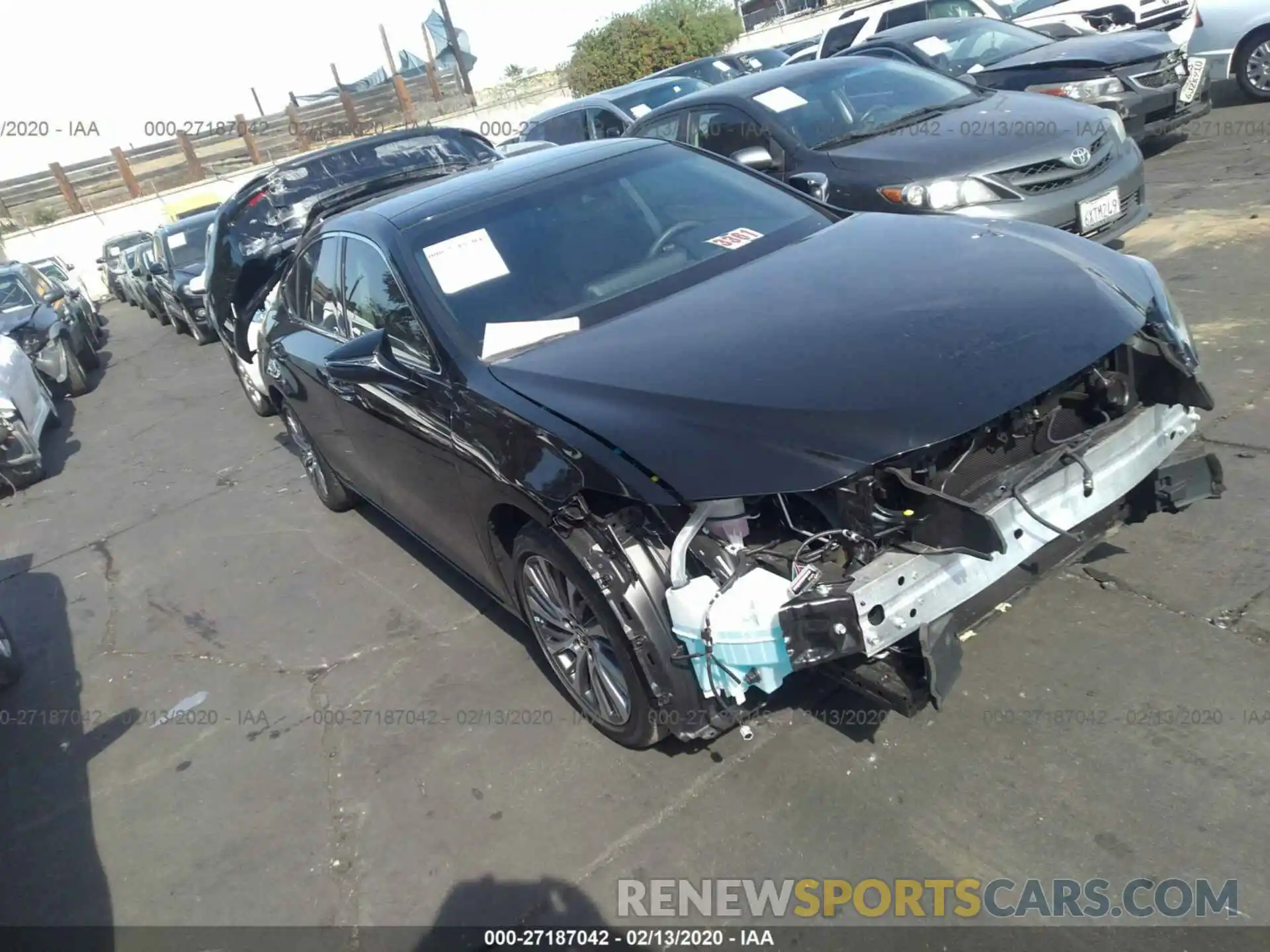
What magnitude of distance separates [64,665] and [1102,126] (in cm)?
690

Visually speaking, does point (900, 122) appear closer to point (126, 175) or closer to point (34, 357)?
point (34, 357)

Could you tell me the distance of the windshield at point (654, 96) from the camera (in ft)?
37.5

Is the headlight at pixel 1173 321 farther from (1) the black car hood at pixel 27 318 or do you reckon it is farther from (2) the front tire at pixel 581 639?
(1) the black car hood at pixel 27 318

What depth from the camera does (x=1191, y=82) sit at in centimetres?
873

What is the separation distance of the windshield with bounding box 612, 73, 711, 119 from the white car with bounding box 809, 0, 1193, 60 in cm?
191

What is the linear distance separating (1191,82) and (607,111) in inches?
230

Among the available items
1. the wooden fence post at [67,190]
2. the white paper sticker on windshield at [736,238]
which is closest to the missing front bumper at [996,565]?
the white paper sticker on windshield at [736,238]

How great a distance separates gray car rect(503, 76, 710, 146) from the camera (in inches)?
444

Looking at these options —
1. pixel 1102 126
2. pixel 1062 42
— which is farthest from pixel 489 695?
pixel 1062 42

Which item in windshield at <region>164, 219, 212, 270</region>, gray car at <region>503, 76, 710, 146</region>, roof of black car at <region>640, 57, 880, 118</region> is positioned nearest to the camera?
roof of black car at <region>640, 57, 880, 118</region>

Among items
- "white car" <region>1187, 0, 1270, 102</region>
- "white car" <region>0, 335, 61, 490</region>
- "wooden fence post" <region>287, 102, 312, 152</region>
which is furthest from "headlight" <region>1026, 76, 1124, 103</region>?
"wooden fence post" <region>287, 102, 312, 152</region>

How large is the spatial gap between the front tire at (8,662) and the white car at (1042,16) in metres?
9.48

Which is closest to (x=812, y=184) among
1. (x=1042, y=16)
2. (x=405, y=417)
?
(x=405, y=417)

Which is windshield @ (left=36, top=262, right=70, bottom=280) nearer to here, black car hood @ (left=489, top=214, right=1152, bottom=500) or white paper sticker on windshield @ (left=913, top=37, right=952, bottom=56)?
white paper sticker on windshield @ (left=913, top=37, right=952, bottom=56)
